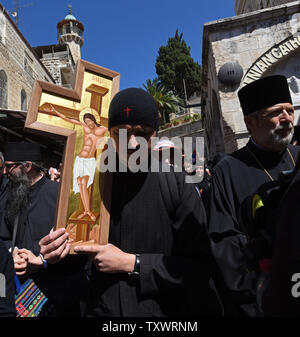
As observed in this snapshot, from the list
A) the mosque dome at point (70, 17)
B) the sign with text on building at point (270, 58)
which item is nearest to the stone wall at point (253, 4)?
the sign with text on building at point (270, 58)

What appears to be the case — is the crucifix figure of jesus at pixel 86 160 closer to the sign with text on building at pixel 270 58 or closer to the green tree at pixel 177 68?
the sign with text on building at pixel 270 58

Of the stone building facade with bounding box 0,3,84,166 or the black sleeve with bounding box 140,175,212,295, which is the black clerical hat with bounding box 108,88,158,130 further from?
the stone building facade with bounding box 0,3,84,166

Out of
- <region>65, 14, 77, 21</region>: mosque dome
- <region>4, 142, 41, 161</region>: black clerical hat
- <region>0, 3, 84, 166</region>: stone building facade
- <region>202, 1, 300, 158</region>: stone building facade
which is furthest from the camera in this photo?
<region>65, 14, 77, 21</region>: mosque dome

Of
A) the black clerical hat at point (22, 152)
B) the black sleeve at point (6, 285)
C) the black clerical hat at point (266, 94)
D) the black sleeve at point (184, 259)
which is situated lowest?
the black sleeve at point (6, 285)

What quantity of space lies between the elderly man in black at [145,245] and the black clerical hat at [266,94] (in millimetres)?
994

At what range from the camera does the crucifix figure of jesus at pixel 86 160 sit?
4.65 ft

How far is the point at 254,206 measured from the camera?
1.31m

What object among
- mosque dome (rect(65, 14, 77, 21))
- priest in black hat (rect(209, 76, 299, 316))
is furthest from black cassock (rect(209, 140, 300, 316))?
mosque dome (rect(65, 14, 77, 21))

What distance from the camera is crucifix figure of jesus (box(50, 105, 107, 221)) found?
4.65 ft

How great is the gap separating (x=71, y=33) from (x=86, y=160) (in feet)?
176

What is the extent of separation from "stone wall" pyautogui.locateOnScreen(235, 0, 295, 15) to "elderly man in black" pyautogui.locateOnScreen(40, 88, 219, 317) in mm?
12635
